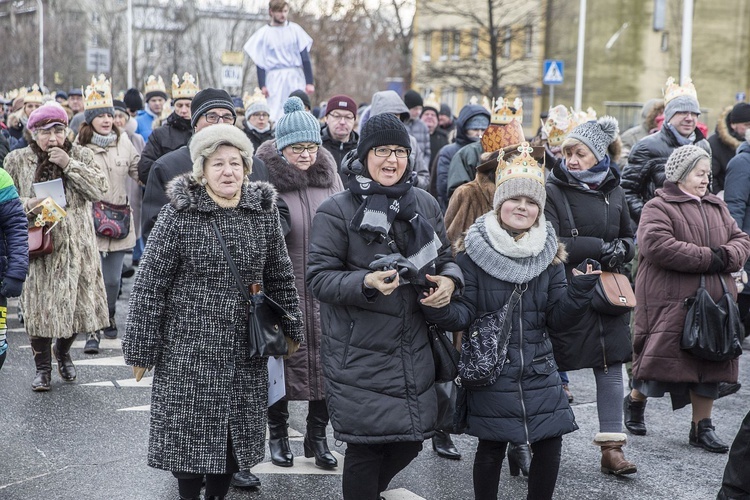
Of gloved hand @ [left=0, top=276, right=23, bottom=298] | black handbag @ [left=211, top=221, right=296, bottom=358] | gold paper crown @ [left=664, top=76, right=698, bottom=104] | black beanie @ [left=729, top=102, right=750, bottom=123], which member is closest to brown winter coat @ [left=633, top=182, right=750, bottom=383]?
gold paper crown @ [left=664, top=76, right=698, bottom=104]

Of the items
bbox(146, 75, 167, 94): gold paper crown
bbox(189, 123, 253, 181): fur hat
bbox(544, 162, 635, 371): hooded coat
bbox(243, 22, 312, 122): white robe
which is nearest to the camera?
bbox(189, 123, 253, 181): fur hat

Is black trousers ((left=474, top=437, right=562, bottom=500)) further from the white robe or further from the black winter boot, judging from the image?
the white robe

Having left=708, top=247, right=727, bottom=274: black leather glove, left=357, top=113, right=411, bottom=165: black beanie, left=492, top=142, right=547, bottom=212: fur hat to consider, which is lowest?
left=708, top=247, right=727, bottom=274: black leather glove

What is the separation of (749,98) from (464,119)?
143 ft

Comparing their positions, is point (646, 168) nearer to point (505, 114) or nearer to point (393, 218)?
point (505, 114)

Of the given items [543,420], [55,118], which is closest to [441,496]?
[543,420]

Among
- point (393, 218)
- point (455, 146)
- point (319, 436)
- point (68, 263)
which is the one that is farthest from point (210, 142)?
point (455, 146)

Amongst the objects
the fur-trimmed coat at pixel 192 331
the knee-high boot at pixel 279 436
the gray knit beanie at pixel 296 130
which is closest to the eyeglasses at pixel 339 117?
the gray knit beanie at pixel 296 130

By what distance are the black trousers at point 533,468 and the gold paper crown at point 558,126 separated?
421 centimetres

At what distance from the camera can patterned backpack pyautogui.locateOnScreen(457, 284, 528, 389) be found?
195 inches

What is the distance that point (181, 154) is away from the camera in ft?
21.7

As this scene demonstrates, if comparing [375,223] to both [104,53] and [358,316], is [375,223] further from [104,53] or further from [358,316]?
[104,53]

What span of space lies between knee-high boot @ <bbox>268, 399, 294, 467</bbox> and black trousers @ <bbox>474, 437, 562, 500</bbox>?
155 centimetres

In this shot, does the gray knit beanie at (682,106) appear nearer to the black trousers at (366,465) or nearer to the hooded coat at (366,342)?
the hooded coat at (366,342)
